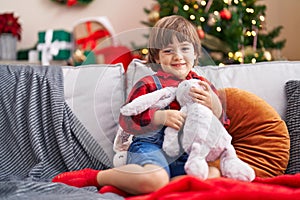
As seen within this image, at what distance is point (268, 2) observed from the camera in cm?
338

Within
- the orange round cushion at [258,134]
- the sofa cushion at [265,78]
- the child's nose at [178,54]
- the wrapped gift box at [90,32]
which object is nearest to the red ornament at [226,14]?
the wrapped gift box at [90,32]

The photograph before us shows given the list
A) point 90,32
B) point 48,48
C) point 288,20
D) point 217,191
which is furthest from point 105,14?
point 217,191

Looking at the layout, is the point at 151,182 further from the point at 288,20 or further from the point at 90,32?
the point at 288,20

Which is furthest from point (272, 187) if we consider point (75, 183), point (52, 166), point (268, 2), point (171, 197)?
point (268, 2)

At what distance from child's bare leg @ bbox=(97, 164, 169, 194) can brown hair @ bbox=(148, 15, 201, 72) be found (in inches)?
11.1

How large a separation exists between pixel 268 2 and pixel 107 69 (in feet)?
7.41

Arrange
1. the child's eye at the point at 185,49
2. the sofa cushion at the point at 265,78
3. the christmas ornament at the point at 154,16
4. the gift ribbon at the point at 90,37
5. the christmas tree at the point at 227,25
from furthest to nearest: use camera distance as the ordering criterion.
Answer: the gift ribbon at the point at 90,37 → the christmas ornament at the point at 154,16 → the christmas tree at the point at 227,25 → the sofa cushion at the point at 265,78 → the child's eye at the point at 185,49

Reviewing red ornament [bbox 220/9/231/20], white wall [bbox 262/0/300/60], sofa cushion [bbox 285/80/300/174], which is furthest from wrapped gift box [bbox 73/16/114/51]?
sofa cushion [bbox 285/80/300/174]

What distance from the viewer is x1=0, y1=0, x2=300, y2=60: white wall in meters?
3.33

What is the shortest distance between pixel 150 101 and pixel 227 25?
5.26 feet

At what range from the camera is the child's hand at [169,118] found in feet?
3.97

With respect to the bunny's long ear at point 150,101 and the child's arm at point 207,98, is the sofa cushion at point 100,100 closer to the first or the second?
the bunny's long ear at point 150,101

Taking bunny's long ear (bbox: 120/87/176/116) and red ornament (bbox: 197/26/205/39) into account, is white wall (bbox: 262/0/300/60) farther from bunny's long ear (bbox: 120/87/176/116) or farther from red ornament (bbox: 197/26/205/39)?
bunny's long ear (bbox: 120/87/176/116)

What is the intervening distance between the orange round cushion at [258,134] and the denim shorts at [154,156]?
0.92ft
